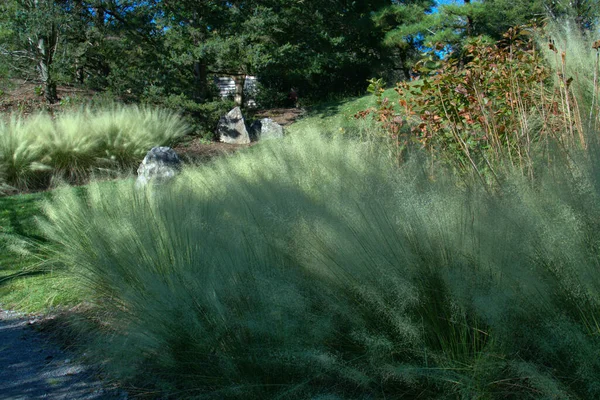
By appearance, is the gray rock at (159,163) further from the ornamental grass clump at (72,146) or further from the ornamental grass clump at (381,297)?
the ornamental grass clump at (381,297)

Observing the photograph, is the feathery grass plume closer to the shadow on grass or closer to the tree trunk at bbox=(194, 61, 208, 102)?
the shadow on grass

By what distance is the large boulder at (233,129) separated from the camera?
14.6 m

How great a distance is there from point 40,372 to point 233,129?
11870 mm

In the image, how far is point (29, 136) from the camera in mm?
10281

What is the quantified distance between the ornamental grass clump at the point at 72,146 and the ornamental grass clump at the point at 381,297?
24.4 feet

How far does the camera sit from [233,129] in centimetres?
1469

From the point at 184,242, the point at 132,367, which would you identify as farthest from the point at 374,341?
the point at 184,242

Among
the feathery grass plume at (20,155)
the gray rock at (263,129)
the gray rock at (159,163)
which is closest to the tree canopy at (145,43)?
the gray rock at (263,129)

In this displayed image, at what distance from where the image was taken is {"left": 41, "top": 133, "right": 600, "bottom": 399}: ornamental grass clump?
208cm

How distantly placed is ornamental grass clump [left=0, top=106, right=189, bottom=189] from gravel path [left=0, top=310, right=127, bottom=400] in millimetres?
6160

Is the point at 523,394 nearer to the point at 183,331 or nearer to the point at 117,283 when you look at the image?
the point at 183,331

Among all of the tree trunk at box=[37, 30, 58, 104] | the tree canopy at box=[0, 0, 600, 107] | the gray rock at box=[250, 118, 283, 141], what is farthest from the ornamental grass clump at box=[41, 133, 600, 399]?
the tree trunk at box=[37, 30, 58, 104]

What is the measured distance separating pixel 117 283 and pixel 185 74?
13427mm

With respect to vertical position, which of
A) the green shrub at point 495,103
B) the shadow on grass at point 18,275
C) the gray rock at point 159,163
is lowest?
the shadow on grass at point 18,275
